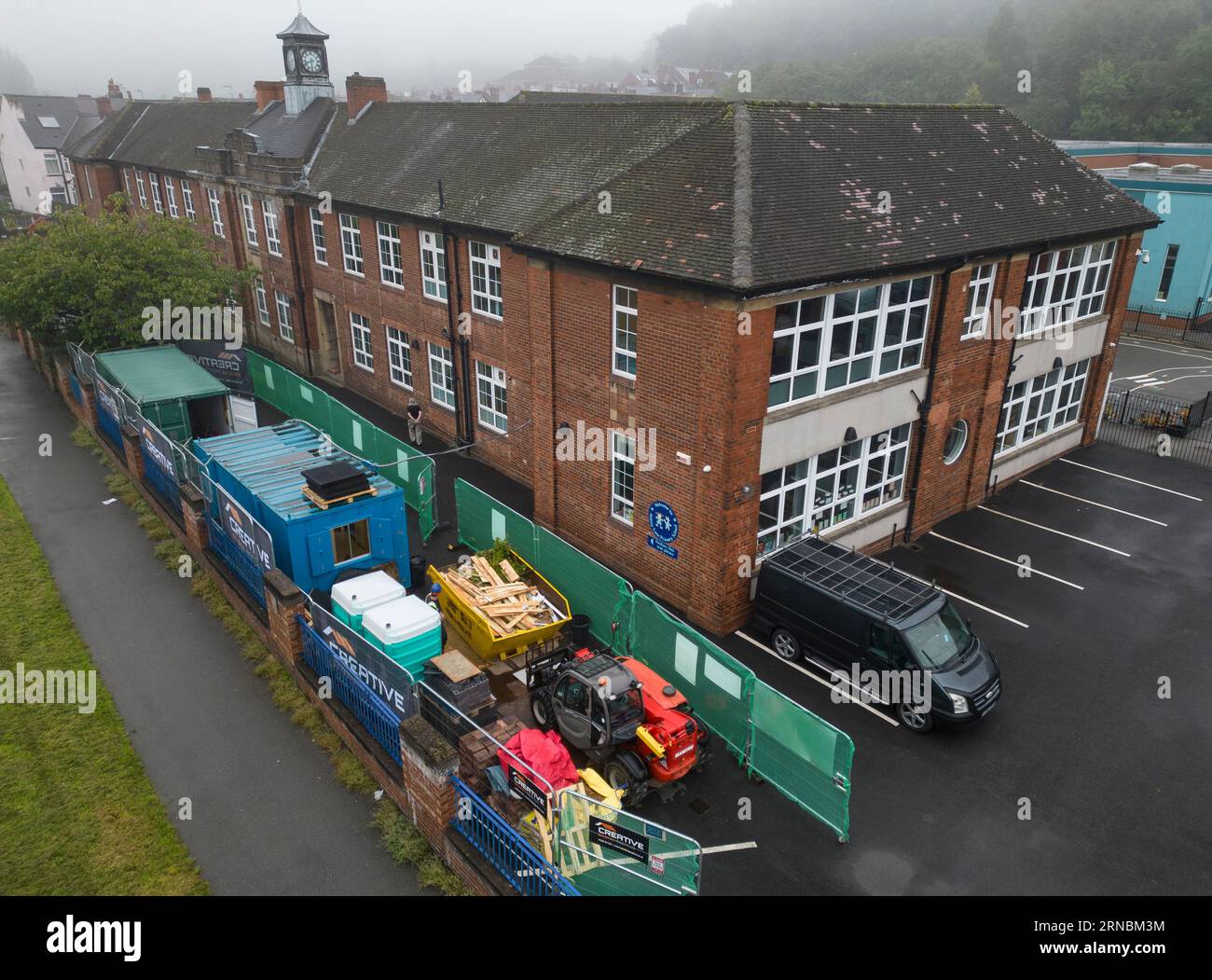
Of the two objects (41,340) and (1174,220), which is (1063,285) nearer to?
(1174,220)

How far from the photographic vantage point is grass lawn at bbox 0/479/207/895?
10.7 metres

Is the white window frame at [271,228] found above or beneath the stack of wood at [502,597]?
above

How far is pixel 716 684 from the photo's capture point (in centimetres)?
1321

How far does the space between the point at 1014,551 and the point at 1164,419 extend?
431 inches

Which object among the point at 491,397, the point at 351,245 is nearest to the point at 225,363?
the point at 351,245

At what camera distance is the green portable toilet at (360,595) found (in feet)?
47.0

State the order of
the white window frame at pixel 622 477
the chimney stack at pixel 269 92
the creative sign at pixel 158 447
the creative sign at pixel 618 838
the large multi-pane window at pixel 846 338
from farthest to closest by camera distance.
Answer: the chimney stack at pixel 269 92, the creative sign at pixel 158 447, the white window frame at pixel 622 477, the large multi-pane window at pixel 846 338, the creative sign at pixel 618 838

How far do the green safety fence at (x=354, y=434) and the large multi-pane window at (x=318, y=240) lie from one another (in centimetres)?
441

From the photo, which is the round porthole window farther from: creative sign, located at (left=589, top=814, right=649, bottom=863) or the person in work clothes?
the person in work clothes

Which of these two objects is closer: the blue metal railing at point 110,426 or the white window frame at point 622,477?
the white window frame at point 622,477

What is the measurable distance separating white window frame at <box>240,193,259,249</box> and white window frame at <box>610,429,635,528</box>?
2326 centimetres

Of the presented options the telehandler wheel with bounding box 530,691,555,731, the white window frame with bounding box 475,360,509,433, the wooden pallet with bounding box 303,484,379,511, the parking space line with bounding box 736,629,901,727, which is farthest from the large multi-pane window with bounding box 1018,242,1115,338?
the wooden pallet with bounding box 303,484,379,511

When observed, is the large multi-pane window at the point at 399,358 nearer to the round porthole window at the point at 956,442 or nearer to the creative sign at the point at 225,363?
the creative sign at the point at 225,363

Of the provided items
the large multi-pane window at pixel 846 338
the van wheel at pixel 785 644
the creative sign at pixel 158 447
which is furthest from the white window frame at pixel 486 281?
the van wheel at pixel 785 644
